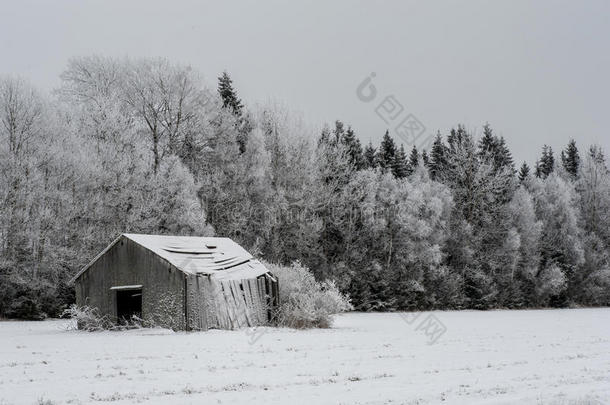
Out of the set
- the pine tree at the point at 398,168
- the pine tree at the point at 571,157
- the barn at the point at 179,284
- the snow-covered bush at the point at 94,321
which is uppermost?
the pine tree at the point at 571,157

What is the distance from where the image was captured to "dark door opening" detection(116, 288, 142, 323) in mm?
28672

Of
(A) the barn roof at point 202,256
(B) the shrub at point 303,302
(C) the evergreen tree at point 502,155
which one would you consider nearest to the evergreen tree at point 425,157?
(C) the evergreen tree at point 502,155

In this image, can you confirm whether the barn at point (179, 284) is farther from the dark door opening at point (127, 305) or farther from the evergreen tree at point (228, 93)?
the evergreen tree at point (228, 93)

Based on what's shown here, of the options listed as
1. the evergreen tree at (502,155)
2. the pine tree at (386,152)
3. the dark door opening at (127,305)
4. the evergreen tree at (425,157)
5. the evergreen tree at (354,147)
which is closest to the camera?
the dark door opening at (127,305)

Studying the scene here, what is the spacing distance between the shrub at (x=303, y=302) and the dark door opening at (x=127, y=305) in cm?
649

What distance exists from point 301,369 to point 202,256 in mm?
15201

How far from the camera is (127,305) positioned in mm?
30812

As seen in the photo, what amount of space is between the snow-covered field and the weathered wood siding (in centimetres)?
208

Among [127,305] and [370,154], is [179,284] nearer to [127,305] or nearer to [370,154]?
[127,305]

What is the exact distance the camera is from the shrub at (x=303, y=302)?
29.0 m

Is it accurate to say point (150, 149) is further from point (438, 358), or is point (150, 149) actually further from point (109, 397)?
point (109, 397)

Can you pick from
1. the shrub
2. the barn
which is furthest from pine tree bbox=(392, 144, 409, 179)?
the barn

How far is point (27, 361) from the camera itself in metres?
15.8

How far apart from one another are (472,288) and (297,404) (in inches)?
1911
